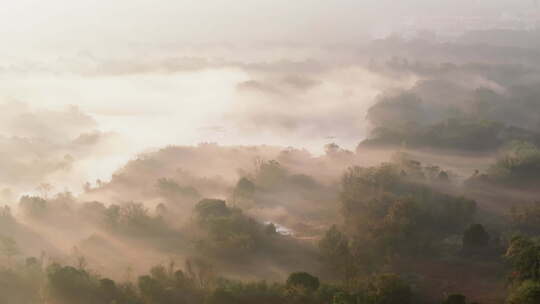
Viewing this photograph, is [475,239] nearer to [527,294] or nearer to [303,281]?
[527,294]

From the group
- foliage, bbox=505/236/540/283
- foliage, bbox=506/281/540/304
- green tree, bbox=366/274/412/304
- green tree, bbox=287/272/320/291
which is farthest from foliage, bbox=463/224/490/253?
green tree, bbox=287/272/320/291

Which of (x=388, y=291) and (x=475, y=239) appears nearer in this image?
(x=388, y=291)

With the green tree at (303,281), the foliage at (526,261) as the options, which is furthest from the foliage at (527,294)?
the green tree at (303,281)

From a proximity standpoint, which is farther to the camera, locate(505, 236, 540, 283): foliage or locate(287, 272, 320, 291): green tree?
locate(287, 272, 320, 291): green tree

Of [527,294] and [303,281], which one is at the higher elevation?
[303,281]

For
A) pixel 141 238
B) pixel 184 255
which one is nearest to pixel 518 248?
pixel 184 255

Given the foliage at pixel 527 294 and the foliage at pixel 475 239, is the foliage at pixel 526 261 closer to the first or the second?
the foliage at pixel 527 294

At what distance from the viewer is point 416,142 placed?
360 ft

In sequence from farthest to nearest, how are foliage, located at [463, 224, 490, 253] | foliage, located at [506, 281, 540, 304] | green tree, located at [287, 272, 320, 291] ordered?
foliage, located at [463, 224, 490, 253] → green tree, located at [287, 272, 320, 291] → foliage, located at [506, 281, 540, 304]

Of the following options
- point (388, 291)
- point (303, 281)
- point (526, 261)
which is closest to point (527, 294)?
point (526, 261)

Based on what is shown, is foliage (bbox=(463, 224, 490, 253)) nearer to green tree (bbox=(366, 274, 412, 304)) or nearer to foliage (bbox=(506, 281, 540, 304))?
green tree (bbox=(366, 274, 412, 304))

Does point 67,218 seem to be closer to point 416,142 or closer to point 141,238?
point 141,238

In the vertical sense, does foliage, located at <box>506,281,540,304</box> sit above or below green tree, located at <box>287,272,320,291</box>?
below

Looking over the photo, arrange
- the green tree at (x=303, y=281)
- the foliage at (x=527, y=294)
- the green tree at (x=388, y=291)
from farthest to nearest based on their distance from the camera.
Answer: the green tree at (x=303, y=281) < the green tree at (x=388, y=291) < the foliage at (x=527, y=294)
